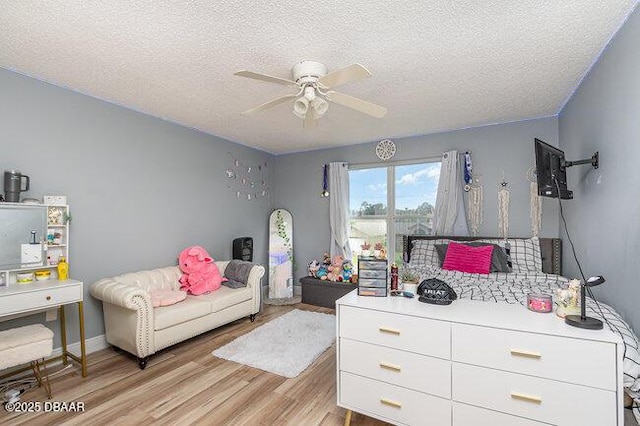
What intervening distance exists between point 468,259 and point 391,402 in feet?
6.95

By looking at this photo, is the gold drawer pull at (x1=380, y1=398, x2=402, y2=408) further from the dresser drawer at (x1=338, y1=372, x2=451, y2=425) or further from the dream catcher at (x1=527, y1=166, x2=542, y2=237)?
the dream catcher at (x1=527, y1=166, x2=542, y2=237)

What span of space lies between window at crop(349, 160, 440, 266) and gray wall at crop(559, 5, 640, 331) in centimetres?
A: 179

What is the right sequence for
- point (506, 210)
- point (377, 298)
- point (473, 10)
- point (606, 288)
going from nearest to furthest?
point (473, 10), point (377, 298), point (606, 288), point (506, 210)

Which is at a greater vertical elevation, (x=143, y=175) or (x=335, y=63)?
(x=335, y=63)

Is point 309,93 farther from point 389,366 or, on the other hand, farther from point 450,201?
point 450,201

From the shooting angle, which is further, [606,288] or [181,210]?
[181,210]

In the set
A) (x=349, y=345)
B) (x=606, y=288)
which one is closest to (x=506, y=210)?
(x=606, y=288)

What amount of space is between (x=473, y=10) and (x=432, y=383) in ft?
7.08

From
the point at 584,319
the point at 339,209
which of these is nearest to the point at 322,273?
the point at 339,209

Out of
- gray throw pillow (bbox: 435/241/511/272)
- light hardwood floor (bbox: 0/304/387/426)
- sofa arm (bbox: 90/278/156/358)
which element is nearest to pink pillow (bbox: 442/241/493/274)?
gray throw pillow (bbox: 435/241/511/272)

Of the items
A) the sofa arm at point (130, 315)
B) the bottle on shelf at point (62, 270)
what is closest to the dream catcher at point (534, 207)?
the sofa arm at point (130, 315)

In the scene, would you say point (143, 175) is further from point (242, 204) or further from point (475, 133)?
point (475, 133)

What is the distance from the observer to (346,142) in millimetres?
4824

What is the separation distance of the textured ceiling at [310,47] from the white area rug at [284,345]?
2547 millimetres
